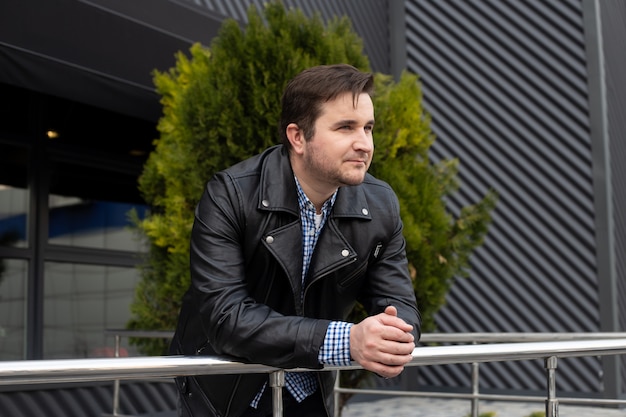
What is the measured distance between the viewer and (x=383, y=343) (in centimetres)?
165

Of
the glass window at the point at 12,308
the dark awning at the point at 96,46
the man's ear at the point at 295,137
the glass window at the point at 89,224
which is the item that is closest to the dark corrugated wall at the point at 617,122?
the dark awning at the point at 96,46

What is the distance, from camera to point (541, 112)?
802 centimetres

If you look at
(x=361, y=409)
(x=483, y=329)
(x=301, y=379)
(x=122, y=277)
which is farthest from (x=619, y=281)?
(x=301, y=379)

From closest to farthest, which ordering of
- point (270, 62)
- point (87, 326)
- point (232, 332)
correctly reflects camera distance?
point (232, 332)
point (270, 62)
point (87, 326)

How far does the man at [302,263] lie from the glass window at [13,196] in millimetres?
4598

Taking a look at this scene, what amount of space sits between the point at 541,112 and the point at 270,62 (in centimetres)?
463

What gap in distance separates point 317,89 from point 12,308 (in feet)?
16.5

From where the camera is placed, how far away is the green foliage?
411cm

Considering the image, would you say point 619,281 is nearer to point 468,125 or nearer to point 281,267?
point 468,125

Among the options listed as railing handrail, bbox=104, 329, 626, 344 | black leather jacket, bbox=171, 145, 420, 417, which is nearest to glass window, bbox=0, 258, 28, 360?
railing handrail, bbox=104, 329, 626, 344

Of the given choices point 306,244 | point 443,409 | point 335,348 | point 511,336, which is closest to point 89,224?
point 443,409

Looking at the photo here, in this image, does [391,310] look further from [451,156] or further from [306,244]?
[451,156]

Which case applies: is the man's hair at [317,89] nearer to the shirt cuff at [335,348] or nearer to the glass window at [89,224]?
the shirt cuff at [335,348]

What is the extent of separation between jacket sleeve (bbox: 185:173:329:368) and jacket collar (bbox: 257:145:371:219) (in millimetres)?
53
